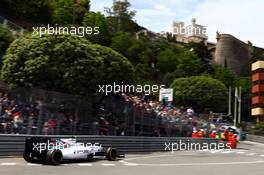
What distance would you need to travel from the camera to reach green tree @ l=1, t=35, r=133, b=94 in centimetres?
3275

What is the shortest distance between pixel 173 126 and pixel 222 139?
15.9ft

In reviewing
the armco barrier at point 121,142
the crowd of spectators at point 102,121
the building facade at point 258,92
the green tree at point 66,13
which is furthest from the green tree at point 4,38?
the building facade at point 258,92

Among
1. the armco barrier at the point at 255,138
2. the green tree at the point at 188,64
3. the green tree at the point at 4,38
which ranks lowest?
the armco barrier at the point at 255,138

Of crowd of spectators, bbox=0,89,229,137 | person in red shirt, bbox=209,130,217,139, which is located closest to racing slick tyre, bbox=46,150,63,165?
crowd of spectators, bbox=0,89,229,137

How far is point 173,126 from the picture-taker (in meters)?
30.1

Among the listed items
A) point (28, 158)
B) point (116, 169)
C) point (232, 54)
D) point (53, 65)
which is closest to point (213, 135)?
point (53, 65)

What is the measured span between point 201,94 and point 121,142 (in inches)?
1958

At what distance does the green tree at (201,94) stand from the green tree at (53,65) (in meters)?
37.7

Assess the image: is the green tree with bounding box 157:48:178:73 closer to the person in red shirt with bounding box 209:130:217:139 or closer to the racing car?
the person in red shirt with bounding box 209:130:217:139

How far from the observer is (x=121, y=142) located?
77.2 ft

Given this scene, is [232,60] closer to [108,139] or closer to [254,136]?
[254,136]

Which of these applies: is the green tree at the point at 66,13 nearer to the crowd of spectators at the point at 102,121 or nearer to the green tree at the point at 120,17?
the green tree at the point at 120,17

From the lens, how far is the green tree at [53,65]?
32750mm
